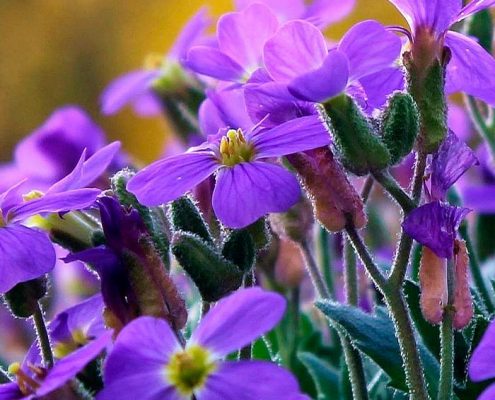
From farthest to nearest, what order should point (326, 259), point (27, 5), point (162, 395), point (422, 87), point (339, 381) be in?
1. point (27, 5)
2. point (326, 259)
3. point (339, 381)
4. point (422, 87)
5. point (162, 395)

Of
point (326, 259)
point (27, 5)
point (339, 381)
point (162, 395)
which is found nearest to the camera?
point (162, 395)

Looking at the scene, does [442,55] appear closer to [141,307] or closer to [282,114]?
[282,114]

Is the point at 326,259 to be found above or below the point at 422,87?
below

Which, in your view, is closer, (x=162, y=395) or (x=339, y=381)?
(x=162, y=395)

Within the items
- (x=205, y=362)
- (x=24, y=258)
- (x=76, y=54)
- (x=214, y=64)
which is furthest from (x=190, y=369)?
(x=76, y=54)

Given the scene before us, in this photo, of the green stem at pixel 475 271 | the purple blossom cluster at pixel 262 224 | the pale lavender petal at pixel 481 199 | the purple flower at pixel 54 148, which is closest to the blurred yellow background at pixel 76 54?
the purple flower at pixel 54 148

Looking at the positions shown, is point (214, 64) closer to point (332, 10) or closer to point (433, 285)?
point (433, 285)

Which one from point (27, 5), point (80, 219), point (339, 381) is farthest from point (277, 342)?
point (27, 5)

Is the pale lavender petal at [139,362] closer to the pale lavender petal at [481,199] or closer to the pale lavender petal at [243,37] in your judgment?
the pale lavender petal at [243,37]
